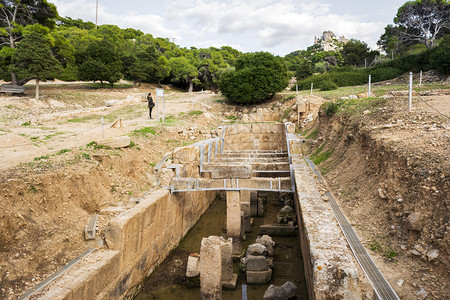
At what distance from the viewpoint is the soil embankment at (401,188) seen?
4312mm

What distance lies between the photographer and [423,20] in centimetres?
3048

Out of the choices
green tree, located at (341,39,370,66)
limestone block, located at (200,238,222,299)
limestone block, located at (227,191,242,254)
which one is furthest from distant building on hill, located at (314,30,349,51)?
limestone block, located at (200,238,222,299)

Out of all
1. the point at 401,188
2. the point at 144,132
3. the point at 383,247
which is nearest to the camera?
the point at 383,247

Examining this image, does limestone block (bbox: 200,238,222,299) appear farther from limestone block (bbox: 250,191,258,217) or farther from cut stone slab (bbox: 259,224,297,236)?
limestone block (bbox: 250,191,258,217)

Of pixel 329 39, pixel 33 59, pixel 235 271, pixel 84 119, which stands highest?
pixel 329 39

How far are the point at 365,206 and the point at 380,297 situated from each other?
9.12ft

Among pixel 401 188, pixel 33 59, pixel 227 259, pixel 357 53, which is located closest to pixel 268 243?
pixel 227 259

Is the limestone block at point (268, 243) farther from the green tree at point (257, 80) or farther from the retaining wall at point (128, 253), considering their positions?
the green tree at point (257, 80)

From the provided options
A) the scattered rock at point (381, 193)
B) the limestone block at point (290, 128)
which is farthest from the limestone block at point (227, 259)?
the limestone block at point (290, 128)

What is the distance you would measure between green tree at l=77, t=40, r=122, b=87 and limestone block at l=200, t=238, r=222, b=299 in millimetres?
27271

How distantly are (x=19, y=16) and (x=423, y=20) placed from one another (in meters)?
39.7

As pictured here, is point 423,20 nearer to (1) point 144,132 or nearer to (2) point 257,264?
(1) point 144,132

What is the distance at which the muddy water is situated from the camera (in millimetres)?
7660

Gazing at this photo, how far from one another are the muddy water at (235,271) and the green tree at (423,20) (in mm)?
28714
